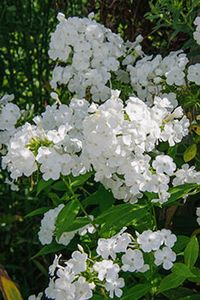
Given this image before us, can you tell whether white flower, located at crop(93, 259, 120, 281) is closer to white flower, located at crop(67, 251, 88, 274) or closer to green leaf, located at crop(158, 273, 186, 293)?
white flower, located at crop(67, 251, 88, 274)

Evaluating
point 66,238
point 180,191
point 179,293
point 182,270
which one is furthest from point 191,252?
point 66,238

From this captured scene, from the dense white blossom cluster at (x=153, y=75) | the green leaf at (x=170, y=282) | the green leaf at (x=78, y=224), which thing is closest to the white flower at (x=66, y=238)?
the green leaf at (x=78, y=224)

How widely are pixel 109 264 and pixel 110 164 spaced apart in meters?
0.24

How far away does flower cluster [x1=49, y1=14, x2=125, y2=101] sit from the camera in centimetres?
233

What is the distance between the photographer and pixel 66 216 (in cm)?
207

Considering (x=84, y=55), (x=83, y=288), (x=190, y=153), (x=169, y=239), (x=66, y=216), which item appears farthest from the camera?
(x=84, y=55)

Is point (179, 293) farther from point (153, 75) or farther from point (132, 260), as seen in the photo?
point (153, 75)

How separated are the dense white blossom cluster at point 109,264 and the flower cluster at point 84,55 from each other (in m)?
0.58

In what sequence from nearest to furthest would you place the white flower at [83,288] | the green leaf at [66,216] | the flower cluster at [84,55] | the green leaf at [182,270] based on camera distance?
the white flower at [83,288] < the green leaf at [182,270] < the green leaf at [66,216] < the flower cluster at [84,55]

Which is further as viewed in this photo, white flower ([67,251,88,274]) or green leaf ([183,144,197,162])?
green leaf ([183,144,197,162])

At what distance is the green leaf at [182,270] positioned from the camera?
1.95m

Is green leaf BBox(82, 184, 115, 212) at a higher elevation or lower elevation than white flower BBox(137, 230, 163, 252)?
higher

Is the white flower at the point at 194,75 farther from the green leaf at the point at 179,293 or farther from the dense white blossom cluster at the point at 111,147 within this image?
the green leaf at the point at 179,293

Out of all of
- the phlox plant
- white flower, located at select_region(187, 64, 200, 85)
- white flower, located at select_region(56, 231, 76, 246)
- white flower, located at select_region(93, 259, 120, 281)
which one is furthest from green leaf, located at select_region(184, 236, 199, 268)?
white flower, located at select_region(187, 64, 200, 85)
